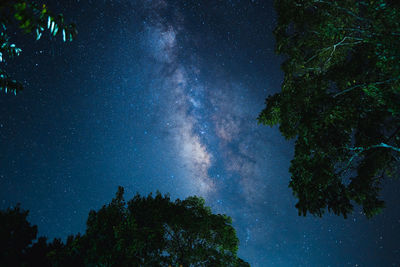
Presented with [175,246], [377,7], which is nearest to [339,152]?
[377,7]

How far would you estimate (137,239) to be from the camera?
10.1m

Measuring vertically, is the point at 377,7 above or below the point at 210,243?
above

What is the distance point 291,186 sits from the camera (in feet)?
14.8

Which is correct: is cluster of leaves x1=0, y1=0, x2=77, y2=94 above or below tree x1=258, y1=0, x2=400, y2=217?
below

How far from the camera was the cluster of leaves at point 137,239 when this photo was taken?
10.0 metres

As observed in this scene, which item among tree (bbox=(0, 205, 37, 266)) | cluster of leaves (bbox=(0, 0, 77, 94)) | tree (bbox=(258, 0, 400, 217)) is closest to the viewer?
cluster of leaves (bbox=(0, 0, 77, 94))

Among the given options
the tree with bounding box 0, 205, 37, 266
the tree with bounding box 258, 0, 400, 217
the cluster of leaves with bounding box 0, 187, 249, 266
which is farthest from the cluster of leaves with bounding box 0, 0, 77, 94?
the tree with bounding box 0, 205, 37, 266

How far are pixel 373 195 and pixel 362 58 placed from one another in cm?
377

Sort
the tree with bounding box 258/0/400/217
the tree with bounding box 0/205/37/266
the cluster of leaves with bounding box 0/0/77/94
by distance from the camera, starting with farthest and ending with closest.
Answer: the tree with bounding box 0/205/37/266
the tree with bounding box 258/0/400/217
the cluster of leaves with bounding box 0/0/77/94

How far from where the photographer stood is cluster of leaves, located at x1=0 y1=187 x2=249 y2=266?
394 inches

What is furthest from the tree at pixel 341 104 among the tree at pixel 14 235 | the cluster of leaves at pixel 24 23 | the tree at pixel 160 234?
the tree at pixel 14 235

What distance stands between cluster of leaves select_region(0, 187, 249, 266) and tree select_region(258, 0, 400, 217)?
9.41 metres

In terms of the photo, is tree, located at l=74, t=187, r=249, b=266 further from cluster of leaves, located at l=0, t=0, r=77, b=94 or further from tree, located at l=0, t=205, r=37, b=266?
cluster of leaves, located at l=0, t=0, r=77, b=94

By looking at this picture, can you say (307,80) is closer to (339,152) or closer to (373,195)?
(339,152)
